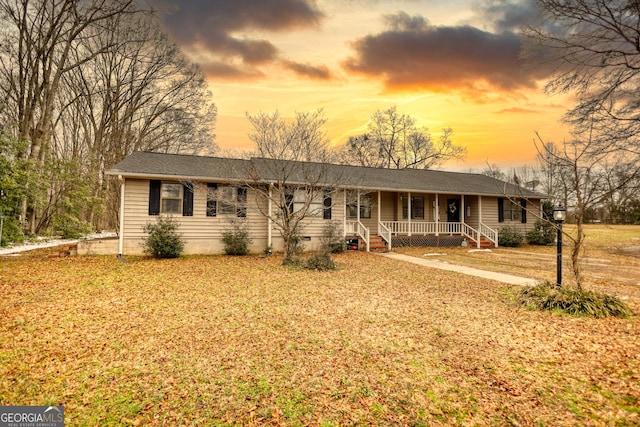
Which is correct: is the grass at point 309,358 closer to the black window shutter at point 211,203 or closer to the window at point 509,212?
the black window shutter at point 211,203

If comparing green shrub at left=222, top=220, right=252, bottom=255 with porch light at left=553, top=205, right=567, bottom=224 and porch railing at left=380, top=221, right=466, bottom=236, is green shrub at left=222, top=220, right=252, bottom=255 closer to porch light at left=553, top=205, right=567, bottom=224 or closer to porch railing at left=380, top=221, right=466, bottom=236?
porch railing at left=380, top=221, right=466, bottom=236

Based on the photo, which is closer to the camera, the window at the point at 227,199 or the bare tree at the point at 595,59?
the window at the point at 227,199

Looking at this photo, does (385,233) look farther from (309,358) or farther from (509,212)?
(309,358)

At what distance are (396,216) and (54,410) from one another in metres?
16.6

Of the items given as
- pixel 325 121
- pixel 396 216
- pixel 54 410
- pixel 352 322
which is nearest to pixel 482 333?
pixel 352 322

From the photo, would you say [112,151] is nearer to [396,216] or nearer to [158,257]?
[158,257]

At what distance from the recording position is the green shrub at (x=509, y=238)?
17484 mm

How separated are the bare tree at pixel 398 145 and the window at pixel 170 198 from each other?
68.8 ft

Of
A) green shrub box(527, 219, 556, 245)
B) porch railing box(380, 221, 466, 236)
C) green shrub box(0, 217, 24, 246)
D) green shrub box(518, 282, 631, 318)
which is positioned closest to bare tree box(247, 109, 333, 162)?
porch railing box(380, 221, 466, 236)

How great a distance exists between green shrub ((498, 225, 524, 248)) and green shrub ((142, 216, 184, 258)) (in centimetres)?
1724

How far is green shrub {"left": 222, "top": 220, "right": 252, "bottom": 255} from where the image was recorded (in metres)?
12.8

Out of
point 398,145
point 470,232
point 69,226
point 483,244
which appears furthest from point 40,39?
point 398,145

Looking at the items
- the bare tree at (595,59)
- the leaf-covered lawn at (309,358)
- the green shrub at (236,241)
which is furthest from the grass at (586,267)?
the green shrub at (236,241)

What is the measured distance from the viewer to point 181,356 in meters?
3.83
